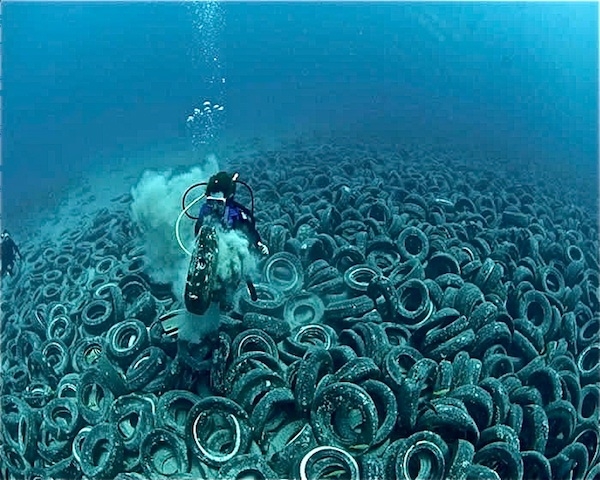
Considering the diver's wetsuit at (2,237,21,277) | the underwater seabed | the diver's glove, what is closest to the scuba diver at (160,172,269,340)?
the diver's glove

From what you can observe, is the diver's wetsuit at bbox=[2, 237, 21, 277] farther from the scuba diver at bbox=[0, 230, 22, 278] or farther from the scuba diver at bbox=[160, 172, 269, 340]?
the scuba diver at bbox=[160, 172, 269, 340]

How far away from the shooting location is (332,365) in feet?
18.2

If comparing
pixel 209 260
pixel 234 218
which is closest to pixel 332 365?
pixel 209 260

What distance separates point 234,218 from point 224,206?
0.20 meters

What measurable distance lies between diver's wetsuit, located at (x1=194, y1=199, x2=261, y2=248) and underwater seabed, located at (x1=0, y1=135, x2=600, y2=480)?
0.96 m

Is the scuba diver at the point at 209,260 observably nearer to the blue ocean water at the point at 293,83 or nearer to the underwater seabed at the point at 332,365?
the underwater seabed at the point at 332,365

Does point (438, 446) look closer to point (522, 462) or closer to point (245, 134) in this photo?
point (522, 462)

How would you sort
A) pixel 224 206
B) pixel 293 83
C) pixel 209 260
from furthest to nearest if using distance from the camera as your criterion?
pixel 293 83 < pixel 224 206 < pixel 209 260

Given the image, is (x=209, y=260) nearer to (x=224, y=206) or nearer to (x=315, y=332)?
(x=224, y=206)

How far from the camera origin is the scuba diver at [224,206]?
608cm

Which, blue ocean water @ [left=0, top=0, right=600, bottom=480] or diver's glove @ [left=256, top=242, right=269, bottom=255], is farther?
diver's glove @ [left=256, top=242, right=269, bottom=255]

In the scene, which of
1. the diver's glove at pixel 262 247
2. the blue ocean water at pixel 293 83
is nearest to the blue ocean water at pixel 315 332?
the diver's glove at pixel 262 247

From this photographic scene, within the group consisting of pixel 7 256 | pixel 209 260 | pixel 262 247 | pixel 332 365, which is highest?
pixel 7 256

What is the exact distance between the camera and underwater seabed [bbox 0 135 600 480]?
4949mm
